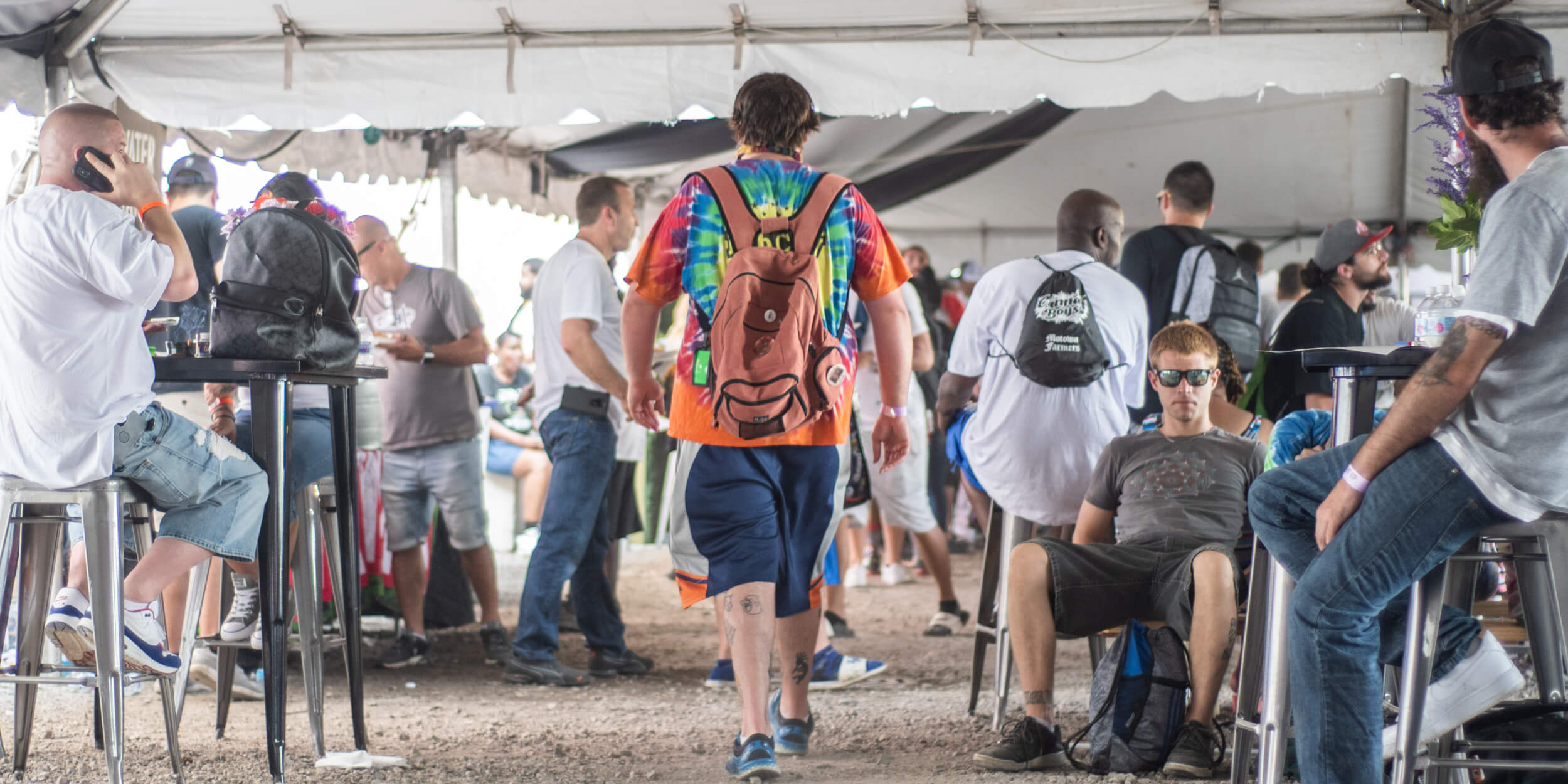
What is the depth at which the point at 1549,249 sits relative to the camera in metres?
2.02

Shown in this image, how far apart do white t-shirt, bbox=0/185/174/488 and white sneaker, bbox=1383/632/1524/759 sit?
100.0 inches

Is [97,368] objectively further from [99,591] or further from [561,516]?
[561,516]

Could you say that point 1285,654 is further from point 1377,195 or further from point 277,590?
point 1377,195

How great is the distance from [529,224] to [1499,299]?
762 inches

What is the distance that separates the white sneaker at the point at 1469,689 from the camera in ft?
7.30

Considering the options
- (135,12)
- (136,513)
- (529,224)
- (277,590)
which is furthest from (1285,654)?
(529,224)

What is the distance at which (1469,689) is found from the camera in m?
2.23

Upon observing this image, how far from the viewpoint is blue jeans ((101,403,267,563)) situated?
2816 mm

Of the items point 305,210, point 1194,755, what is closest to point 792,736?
point 1194,755

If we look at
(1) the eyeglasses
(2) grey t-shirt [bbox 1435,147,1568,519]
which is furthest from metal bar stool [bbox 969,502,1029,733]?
(2) grey t-shirt [bbox 1435,147,1568,519]

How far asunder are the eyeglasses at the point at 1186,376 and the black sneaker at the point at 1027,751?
0.98 m

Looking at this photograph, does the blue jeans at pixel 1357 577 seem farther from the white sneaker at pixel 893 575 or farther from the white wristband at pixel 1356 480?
the white sneaker at pixel 893 575

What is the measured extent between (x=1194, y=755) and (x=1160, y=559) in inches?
18.8

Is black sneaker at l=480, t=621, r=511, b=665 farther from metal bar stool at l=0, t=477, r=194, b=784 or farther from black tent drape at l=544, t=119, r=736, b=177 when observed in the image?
black tent drape at l=544, t=119, r=736, b=177
